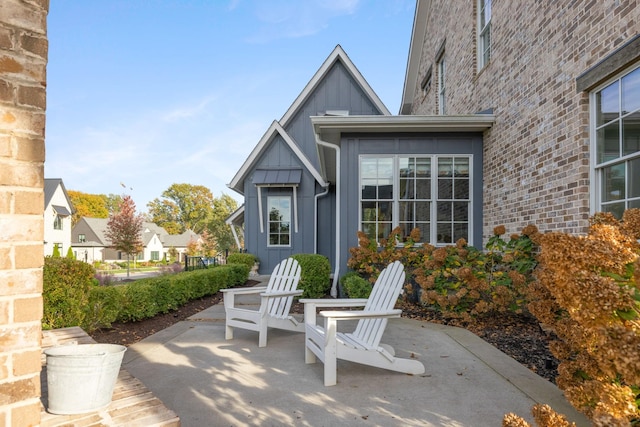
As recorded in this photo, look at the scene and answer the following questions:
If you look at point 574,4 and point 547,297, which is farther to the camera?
point 574,4

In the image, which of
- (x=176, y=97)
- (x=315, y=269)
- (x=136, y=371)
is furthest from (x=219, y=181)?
(x=136, y=371)

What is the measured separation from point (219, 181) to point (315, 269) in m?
48.3

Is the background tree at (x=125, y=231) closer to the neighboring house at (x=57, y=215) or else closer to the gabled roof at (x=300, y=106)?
the gabled roof at (x=300, y=106)

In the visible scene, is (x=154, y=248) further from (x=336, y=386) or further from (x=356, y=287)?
(x=336, y=386)

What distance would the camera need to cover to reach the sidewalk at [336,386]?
8.70 feet

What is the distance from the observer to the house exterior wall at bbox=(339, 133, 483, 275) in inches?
282

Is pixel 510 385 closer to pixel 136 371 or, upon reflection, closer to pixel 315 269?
pixel 136 371

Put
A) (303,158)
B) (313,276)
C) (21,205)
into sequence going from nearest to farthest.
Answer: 1. (21,205)
2. (313,276)
3. (303,158)

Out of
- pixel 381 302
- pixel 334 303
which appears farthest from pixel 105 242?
pixel 381 302

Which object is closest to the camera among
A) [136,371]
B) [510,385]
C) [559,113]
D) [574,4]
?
[510,385]

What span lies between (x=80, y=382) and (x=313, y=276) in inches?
222

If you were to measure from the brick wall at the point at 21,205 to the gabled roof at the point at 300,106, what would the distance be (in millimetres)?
9946

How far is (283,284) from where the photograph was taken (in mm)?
5359

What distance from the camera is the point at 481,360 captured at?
381 centimetres
